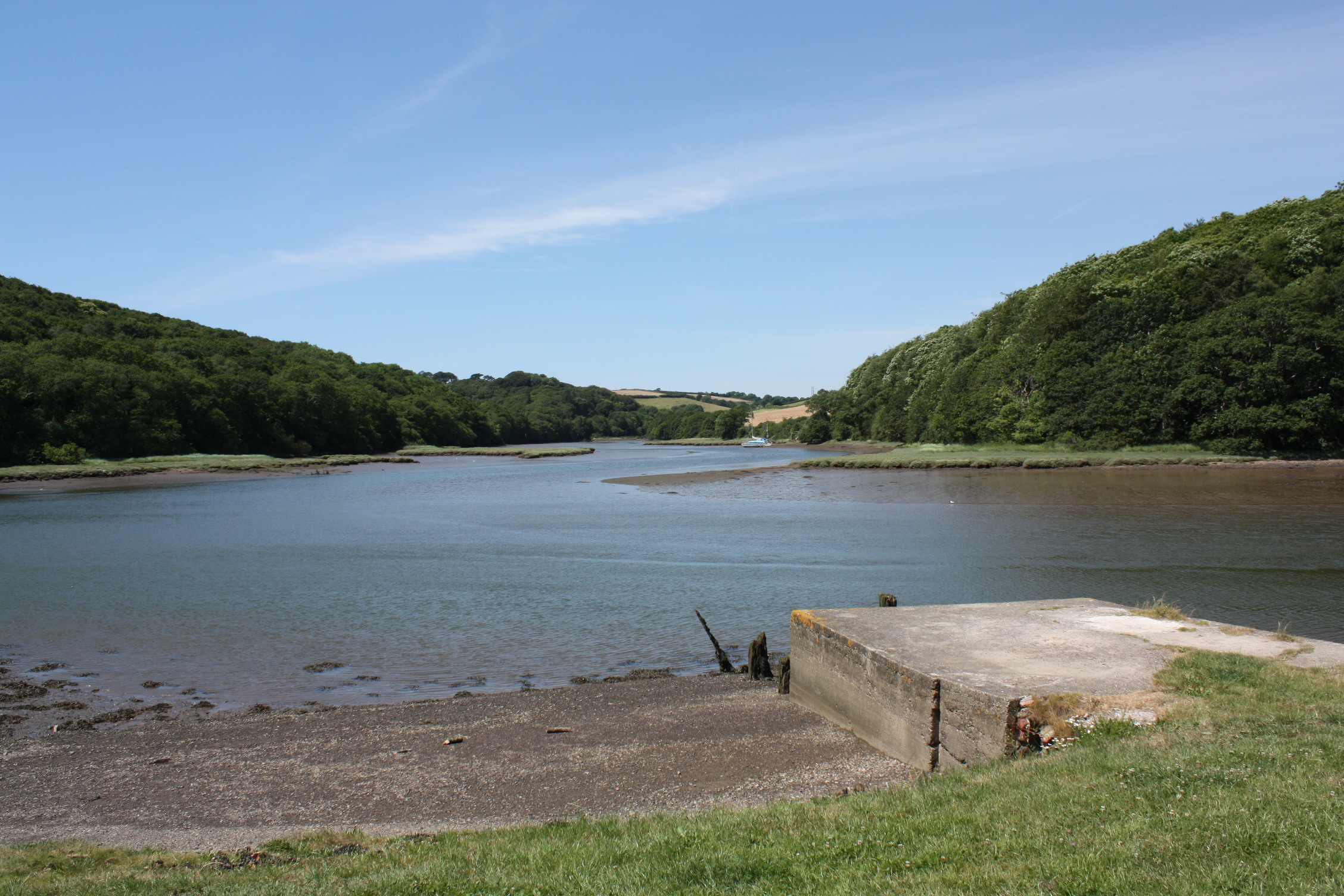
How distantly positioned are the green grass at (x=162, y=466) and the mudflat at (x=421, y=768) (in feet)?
235

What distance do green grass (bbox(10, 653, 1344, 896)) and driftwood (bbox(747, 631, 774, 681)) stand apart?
244 inches

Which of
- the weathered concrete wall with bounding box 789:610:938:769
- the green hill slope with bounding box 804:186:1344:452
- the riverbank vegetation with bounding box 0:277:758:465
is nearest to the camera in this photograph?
the weathered concrete wall with bounding box 789:610:938:769

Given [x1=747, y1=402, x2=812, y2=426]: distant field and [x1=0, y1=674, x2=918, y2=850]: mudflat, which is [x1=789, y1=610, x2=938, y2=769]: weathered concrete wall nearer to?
[x1=0, y1=674, x2=918, y2=850]: mudflat

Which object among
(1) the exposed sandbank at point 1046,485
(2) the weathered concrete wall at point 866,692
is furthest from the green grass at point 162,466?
(2) the weathered concrete wall at point 866,692

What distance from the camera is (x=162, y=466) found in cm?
7988

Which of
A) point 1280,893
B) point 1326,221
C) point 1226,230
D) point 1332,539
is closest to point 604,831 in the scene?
point 1280,893

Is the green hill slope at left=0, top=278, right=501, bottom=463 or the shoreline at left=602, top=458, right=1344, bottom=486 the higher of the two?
the green hill slope at left=0, top=278, right=501, bottom=463

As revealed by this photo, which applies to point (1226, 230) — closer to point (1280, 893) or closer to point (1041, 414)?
point (1041, 414)

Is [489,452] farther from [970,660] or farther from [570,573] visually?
[970,660]

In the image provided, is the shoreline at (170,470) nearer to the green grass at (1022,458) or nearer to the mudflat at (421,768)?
the green grass at (1022,458)

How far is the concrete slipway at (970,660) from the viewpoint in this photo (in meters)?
8.02

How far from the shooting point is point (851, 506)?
41375 millimetres

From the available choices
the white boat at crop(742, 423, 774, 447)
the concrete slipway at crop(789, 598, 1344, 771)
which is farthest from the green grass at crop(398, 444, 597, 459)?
the concrete slipway at crop(789, 598, 1344, 771)

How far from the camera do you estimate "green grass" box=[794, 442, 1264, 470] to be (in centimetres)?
5616
